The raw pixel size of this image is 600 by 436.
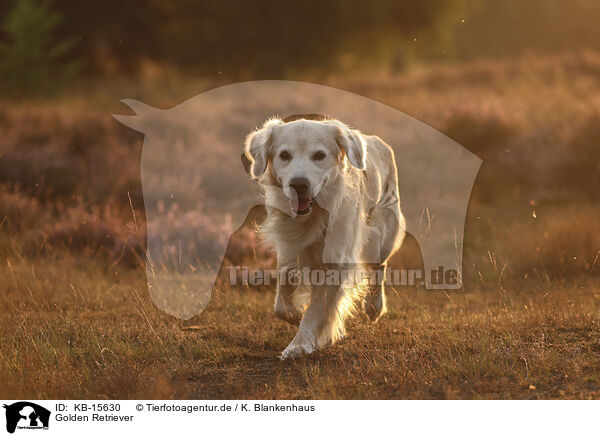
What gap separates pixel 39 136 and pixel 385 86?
26.6ft

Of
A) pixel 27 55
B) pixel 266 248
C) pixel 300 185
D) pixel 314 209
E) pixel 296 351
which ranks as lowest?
A: pixel 296 351

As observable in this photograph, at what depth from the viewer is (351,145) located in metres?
3.99

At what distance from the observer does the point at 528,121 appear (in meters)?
10.6

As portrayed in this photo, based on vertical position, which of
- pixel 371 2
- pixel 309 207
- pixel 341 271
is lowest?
pixel 341 271

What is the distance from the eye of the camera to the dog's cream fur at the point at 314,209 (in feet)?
12.6

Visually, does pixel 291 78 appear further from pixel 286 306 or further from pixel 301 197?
pixel 301 197

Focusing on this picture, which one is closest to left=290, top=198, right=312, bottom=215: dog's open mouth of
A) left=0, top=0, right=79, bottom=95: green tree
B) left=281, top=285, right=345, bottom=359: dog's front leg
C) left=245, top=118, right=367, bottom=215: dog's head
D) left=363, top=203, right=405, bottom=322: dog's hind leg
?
left=245, top=118, right=367, bottom=215: dog's head

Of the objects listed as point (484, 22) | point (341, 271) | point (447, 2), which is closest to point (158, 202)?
point (341, 271)

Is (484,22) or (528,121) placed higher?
(484,22)

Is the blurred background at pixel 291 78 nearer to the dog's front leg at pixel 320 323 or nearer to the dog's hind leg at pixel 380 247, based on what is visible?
the dog's hind leg at pixel 380 247

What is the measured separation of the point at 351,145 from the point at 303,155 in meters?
0.34

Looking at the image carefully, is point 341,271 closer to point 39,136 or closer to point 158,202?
point 158,202
